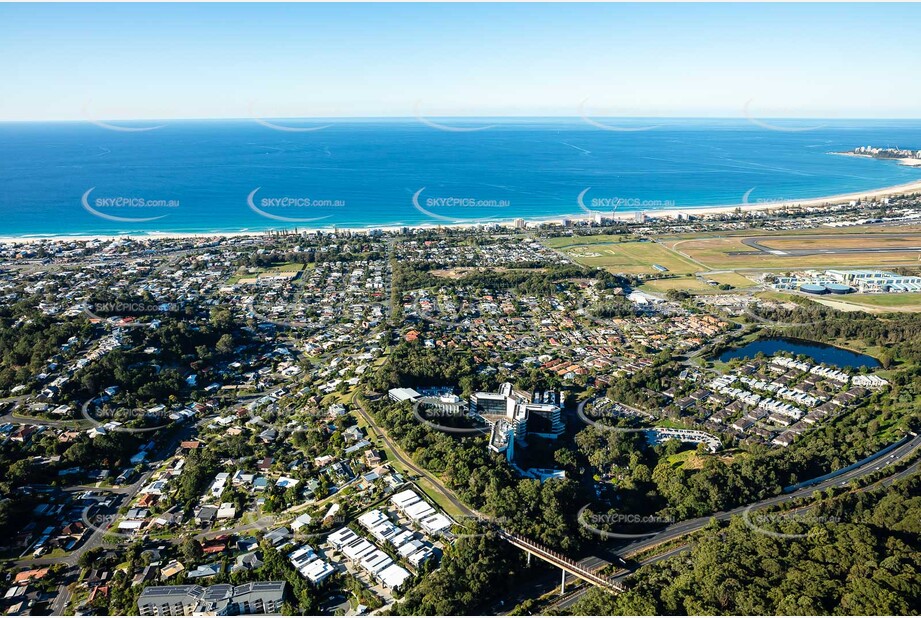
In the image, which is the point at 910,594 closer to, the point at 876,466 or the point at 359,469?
the point at 876,466

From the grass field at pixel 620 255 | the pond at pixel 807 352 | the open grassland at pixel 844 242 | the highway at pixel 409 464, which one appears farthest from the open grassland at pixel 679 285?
the highway at pixel 409 464

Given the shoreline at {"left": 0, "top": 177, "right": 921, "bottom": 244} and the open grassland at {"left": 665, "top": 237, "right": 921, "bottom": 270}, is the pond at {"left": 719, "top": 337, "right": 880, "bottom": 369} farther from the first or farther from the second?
the shoreline at {"left": 0, "top": 177, "right": 921, "bottom": 244}

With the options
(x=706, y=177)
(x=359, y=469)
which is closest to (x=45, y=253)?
(x=359, y=469)

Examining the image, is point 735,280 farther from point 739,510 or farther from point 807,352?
point 739,510

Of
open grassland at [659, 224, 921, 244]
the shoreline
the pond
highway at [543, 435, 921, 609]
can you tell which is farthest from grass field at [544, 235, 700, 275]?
highway at [543, 435, 921, 609]

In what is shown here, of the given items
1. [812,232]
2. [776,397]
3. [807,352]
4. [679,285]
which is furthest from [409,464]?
[812,232]

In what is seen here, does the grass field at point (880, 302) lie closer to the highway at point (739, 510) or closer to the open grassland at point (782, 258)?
the open grassland at point (782, 258)

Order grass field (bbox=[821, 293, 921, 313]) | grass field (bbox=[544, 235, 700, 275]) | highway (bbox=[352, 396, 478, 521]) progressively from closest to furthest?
highway (bbox=[352, 396, 478, 521]), grass field (bbox=[821, 293, 921, 313]), grass field (bbox=[544, 235, 700, 275])
